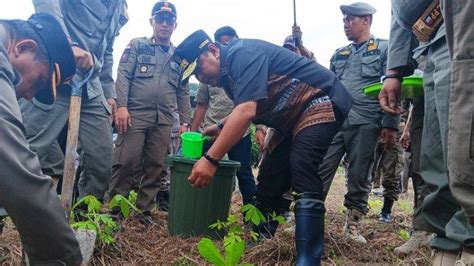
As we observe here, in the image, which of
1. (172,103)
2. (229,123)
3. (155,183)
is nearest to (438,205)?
(229,123)

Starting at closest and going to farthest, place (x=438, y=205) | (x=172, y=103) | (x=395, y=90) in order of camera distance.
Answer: (x=438, y=205) → (x=395, y=90) → (x=172, y=103)

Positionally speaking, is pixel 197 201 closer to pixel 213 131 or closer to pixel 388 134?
pixel 213 131

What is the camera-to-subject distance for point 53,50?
1670 mm

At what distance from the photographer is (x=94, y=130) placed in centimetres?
301

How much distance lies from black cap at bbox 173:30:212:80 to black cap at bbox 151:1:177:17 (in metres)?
1.69

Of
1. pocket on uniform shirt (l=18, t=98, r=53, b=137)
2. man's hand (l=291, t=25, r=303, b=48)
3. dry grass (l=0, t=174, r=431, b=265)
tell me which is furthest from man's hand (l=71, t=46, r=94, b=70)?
man's hand (l=291, t=25, r=303, b=48)

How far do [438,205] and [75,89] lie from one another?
2027 mm

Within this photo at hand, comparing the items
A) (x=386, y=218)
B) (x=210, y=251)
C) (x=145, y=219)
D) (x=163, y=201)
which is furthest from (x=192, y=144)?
(x=386, y=218)

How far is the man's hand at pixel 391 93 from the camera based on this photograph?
225 cm

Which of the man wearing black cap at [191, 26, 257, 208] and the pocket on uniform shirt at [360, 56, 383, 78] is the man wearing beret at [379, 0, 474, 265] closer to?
the pocket on uniform shirt at [360, 56, 383, 78]

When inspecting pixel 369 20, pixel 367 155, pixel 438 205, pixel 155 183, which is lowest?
pixel 155 183

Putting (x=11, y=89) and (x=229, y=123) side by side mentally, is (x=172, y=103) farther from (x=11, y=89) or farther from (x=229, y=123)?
(x=11, y=89)

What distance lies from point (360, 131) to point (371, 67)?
577 millimetres

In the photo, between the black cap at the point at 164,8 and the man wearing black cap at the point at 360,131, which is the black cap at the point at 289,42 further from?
the black cap at the point at 164,8
